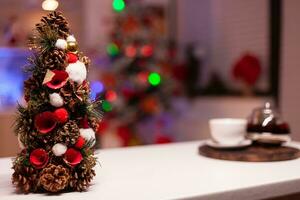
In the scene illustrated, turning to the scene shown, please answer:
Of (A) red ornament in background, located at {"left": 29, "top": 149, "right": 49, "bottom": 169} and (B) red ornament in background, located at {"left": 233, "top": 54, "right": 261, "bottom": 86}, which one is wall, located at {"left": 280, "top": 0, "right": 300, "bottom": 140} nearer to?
(B) red ornament in background, located at {"left": 233, "top": 54, "right": 261, "bottom": 86}

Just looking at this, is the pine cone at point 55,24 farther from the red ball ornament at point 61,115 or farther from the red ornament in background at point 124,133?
the red ornament in background at point 124,133

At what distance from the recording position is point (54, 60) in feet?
2.93

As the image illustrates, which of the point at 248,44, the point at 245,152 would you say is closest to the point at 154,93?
the point at 248,44

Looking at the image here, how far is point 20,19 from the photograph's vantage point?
3766 mm

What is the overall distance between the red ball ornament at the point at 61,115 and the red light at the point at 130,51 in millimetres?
2655

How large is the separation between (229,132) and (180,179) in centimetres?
37

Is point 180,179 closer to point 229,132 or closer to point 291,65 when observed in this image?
point 229,132

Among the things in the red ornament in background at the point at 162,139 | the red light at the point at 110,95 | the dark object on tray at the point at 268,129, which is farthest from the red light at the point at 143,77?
the dark object on tray at the point at 268,129

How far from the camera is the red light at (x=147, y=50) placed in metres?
3.51

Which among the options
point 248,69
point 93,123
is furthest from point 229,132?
point 248,69

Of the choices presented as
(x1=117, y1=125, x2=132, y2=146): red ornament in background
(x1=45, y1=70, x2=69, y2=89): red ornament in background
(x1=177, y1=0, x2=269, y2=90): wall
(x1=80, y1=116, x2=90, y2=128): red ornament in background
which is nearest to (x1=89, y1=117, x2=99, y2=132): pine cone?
(x1=80, y1=116, x2=90, y2=128): red ornament in background

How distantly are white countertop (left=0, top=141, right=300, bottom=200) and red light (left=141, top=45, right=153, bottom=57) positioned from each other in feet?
7.33

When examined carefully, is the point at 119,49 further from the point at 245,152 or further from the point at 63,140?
Answer: the point at 63,140

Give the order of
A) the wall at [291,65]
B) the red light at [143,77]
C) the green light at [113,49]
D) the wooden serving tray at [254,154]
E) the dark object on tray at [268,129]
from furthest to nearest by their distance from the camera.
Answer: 1. the green light at [113,49]
2. the red light at [143,77]
3. the wall at [291,65]
4. the dark object on tray at [268,129]
5. the wooden serving tray at [254,154]
